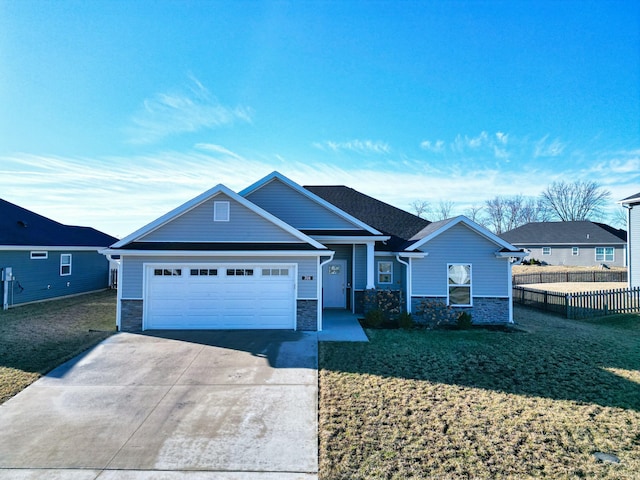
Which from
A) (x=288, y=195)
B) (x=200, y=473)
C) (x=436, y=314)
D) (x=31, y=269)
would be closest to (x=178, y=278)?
(x=288, y=195)

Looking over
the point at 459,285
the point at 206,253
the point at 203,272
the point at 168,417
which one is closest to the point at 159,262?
the point at 203,272

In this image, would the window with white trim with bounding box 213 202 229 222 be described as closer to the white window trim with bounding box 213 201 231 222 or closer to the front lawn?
the white window trim with bounding box 213 201 231 222

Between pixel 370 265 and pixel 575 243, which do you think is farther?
pixel 575 243

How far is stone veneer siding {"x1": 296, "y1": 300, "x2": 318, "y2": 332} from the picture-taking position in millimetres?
11367

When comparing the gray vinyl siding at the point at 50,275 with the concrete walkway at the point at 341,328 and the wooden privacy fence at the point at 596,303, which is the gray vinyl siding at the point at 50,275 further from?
the wooden privacy fence at the point at 596,303

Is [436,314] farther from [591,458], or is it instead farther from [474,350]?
[591,458]

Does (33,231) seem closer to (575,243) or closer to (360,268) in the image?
(360,268)

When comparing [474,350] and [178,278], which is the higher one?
[178,278]

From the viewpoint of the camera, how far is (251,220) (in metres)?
11.8

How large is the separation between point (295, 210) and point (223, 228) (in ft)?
12.1

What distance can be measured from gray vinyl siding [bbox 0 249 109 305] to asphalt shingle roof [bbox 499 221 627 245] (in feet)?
127

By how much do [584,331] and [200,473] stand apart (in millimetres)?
13012

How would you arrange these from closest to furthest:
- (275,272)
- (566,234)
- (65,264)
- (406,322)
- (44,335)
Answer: (44,335), (275,272), (406,322), (65,264), (566,234)

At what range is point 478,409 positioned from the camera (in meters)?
6.03
